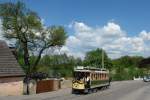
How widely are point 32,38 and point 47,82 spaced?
47.0 ft

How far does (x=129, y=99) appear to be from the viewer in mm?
33344

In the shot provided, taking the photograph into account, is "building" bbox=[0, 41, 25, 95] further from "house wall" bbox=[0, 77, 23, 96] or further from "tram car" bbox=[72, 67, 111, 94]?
"tram car" bbox=[72, 67, 111, 94]

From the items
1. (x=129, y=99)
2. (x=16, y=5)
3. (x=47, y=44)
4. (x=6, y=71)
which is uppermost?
(x=16, y=5)

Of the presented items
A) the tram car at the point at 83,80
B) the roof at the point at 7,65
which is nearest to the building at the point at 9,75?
the roof at the point at 7,65

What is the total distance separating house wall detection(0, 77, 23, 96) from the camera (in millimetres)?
36062

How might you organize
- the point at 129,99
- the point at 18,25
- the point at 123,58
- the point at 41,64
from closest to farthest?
the point at 129,99, the point at 18,25, the point at 41,64, the point at 123,58

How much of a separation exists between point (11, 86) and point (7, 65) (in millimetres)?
2325

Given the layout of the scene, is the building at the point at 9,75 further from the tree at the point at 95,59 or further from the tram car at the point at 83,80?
the tree at the point at 95,59

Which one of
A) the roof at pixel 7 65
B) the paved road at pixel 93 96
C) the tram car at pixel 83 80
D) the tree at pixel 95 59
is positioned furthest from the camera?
the tree at pixel 95 59

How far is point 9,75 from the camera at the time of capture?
122ft

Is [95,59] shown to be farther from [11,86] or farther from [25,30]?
[11,86]

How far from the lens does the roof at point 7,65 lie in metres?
37.2

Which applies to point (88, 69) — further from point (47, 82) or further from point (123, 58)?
point (123, 58)

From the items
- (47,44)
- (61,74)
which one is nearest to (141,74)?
(61,74)
